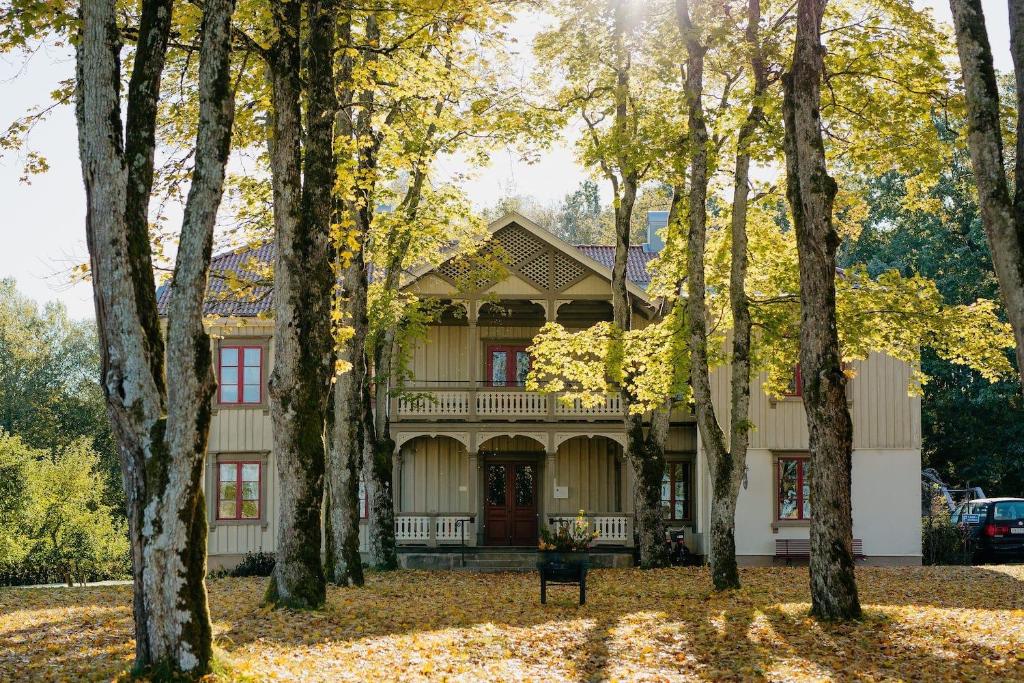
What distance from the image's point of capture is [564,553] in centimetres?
1673

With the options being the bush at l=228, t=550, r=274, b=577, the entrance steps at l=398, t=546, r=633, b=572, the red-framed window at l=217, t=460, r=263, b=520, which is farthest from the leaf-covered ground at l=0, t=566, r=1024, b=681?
the red-framed window at l=217, t=460, r=263, b=520

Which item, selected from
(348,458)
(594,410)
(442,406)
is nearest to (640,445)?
(594,410)

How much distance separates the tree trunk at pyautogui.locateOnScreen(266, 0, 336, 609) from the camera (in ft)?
42.1

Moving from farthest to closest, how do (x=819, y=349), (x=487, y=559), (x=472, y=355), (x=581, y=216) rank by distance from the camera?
(x=581, y=216), (x=472, y=355), (x=487, y=559), (x=819, y=349)

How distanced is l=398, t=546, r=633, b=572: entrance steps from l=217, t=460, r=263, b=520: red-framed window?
4.13m

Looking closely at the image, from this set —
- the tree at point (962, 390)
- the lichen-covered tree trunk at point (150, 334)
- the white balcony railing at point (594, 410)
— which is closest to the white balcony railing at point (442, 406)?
the white balcony railing at point (594, 410)

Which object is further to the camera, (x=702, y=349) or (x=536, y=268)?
(x=536, y=268)

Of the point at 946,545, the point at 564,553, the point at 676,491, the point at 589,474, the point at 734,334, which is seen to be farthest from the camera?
the point at 589,474

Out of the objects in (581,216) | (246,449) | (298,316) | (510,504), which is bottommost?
(510,504)

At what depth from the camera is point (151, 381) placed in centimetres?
873

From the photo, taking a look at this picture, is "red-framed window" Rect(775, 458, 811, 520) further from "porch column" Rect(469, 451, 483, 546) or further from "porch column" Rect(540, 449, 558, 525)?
"porch column" Rect(469, 451, 483, 546)

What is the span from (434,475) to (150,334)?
66.7 feet

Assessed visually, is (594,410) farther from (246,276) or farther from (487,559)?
(246,276)

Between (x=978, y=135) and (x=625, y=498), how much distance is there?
19.4m
